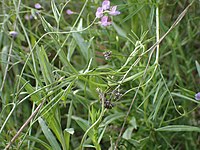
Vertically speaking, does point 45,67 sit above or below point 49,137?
above

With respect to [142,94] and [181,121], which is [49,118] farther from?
[181,121]

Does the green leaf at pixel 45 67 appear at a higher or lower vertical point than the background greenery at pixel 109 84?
higher

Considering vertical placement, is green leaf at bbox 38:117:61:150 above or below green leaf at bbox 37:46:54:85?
below

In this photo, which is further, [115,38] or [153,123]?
[115,38]

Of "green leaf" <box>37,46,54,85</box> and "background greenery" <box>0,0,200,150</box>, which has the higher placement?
"green leaf" <box>37,46,54,85</box>

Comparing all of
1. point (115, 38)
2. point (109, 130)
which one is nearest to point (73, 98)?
point (109, 130)

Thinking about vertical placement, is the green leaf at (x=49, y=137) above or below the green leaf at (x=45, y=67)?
below

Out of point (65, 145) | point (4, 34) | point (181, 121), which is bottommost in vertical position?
point (181, 121)

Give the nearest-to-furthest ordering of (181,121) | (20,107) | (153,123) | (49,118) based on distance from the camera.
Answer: (49,118), (153,123), (181,121), (20,107)
